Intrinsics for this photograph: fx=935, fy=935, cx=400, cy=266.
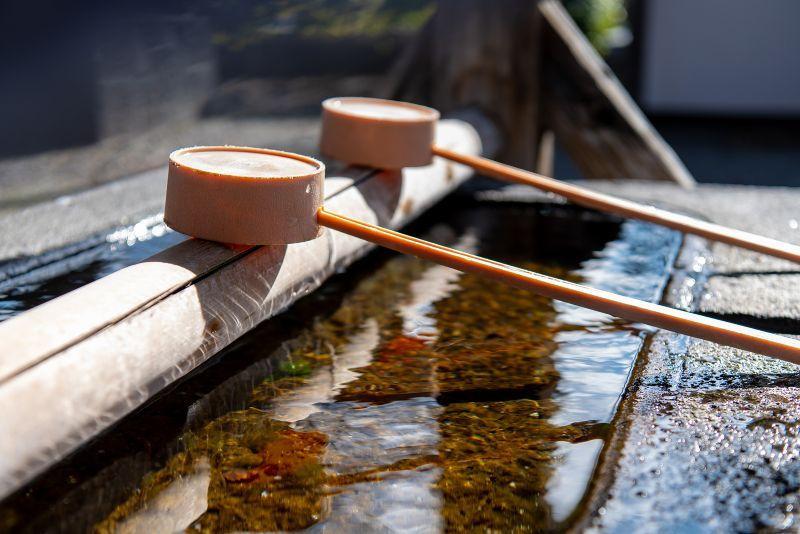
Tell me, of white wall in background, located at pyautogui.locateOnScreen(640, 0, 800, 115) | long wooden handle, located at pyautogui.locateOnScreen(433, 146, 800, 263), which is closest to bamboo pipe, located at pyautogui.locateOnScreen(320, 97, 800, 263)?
long wooden handle, located at pyautogui.locateOnScreen(433, 146, 800, 263)

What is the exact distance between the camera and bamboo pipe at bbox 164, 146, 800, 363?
1676 millimetres

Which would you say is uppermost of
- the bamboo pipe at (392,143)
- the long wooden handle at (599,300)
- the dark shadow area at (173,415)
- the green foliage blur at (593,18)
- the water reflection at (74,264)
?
the green foliage blur at (593,18)

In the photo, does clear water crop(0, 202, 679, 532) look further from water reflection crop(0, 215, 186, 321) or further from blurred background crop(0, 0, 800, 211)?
blurred background crop(0, 0, 800, 211)

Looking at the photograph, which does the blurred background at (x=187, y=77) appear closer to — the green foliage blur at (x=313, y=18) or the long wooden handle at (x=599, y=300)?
the green foliage blur at (x=313, y=18)

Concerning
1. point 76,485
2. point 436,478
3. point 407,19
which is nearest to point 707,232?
point 436,478

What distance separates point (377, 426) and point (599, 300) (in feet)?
1.53

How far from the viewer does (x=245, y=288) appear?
1784 mm

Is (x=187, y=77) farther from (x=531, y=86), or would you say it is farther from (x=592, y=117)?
(x=592, y=117)

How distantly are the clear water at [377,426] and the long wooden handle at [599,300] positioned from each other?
0.59ft

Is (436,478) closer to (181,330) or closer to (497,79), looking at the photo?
(181,330)

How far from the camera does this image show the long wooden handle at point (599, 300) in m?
1.66

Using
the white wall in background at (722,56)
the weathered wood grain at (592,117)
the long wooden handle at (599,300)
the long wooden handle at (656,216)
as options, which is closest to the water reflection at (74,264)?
the long wooden handle at (599,300)

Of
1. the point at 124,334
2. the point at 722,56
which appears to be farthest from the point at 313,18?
the point at 722,56

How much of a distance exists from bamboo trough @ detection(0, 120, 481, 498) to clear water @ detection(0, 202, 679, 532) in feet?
0.41
